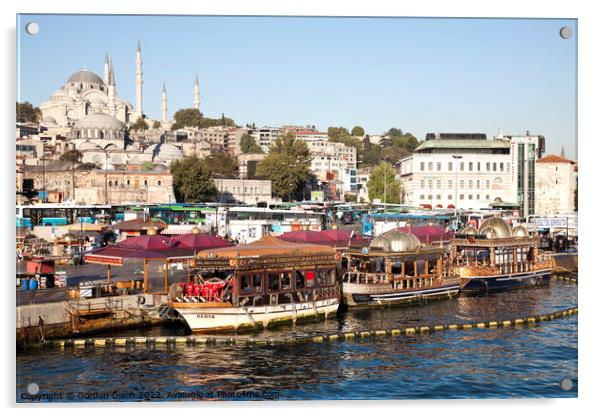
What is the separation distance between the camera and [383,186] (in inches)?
2562

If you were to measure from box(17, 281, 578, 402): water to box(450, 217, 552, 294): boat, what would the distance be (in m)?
6.14

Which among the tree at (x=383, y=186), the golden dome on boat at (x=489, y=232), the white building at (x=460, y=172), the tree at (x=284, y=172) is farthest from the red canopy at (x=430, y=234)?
the tree at (x=284, y=172)

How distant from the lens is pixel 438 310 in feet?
76.1

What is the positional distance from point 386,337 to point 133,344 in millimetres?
5575

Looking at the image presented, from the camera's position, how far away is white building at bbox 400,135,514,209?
2061 inches

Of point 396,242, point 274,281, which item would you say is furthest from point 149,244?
point 396,242

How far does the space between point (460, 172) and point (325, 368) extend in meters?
38.3

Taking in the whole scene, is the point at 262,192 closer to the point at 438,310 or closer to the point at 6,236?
the point at 438,310

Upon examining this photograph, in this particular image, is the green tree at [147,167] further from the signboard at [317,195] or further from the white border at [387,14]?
the white border at [387,14]

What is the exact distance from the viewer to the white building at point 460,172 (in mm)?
52344

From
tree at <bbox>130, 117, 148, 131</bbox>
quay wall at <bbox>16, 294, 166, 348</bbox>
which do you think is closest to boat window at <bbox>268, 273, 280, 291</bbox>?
quay wall at <bbox>16, 294, 166, 348</bbox>

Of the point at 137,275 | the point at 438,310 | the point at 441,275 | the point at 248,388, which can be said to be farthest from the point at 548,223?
the point at 248,388

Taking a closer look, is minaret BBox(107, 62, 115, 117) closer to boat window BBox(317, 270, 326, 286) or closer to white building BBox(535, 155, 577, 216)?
white building BBox(535, 155, 577, 216)

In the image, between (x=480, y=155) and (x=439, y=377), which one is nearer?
A: (x=439, y=377)
